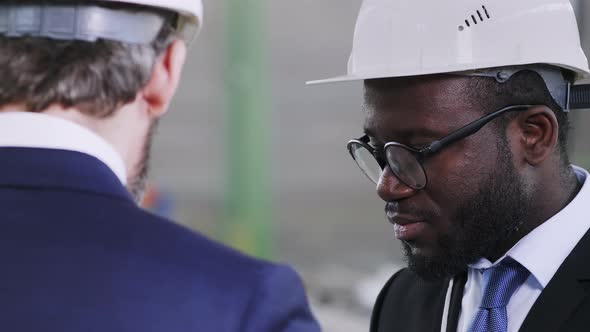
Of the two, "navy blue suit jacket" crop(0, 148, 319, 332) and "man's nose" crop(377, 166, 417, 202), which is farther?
"man's nose" crop(377, 166, 417, 202)

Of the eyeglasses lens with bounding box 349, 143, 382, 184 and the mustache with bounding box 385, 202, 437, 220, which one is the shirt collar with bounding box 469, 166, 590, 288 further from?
the eyeglasses lens with bounding box 349, 143, 382, 184

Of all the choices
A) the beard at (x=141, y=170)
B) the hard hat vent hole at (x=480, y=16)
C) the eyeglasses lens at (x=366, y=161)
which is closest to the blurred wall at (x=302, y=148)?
the eyeglasses lens at (x=366, y=161)

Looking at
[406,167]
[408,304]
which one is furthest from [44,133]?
[408,304]

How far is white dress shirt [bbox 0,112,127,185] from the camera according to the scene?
1.20 metres

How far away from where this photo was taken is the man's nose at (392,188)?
2.00 meters

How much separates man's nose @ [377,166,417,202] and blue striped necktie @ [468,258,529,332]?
0.28 metres

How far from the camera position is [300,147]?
32.8 ft

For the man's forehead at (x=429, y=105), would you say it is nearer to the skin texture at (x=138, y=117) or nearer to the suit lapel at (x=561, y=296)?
the suit lapel at (x=561, y=296)

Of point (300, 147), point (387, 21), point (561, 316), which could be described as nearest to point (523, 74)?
point (387, 21)

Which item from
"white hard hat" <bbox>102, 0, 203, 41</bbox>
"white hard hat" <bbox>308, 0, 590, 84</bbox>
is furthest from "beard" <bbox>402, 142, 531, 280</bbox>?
"white hard hat" <bbox>102, 0, 203, 41</bbox>

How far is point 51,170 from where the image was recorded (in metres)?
1.20

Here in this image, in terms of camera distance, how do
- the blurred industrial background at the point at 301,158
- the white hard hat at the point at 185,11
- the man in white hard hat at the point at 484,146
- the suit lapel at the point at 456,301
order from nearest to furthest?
the white hard hat at the point at 185,11 → the man in white hard hat at the point at 484,146 → the suit lapel at the point at 456,301 → the blurred industrial background at the point at 301,158

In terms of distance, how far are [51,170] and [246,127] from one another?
5998 millimetres

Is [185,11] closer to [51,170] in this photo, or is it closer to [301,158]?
[51,170]
